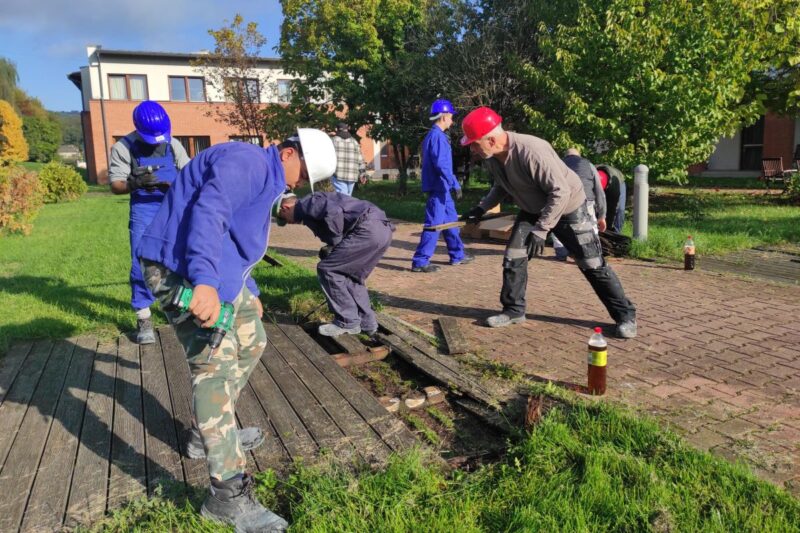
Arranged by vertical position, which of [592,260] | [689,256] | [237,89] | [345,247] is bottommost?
[689,256]

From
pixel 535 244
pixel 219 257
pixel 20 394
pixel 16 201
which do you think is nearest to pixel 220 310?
pixel 219 257

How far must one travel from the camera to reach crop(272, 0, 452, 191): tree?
17.5 metres

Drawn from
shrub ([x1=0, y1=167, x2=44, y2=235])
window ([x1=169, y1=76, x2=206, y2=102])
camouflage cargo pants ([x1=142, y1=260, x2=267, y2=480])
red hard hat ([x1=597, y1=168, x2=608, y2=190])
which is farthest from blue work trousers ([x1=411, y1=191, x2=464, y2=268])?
window ([x1=169, y1=76, x2=206, y2=102])

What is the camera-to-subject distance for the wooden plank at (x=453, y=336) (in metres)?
4.66

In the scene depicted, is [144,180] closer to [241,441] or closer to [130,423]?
[130,423]

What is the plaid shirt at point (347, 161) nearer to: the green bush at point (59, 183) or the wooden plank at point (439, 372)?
the wooden plank at point (439, 372)

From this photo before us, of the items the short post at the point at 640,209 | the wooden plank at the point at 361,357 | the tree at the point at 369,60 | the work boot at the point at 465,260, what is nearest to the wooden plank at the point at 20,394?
the wooden plank at the point at 361,357

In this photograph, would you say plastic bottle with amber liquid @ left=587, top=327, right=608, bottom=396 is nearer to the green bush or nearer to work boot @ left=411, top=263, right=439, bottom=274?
work boot @ left=411, top=263, right=439, bottom=274

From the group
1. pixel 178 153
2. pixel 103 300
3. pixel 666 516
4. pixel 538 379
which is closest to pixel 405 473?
pixel 666 516

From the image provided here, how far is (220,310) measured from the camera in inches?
94.3

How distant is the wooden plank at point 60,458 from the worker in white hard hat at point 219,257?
759 mm

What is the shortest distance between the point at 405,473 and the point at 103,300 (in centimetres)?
524

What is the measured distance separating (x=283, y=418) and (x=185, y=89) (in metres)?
35.4

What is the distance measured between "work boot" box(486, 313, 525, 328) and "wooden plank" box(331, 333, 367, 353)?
118 cm
